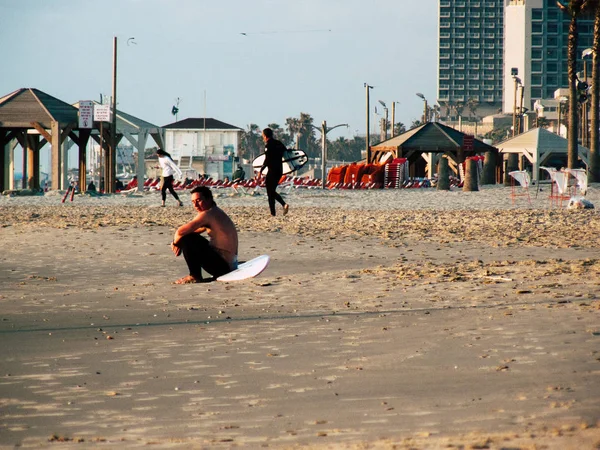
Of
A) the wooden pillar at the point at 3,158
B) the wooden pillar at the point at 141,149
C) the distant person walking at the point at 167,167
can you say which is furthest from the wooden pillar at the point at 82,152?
the distant person walking at the point at 167,167

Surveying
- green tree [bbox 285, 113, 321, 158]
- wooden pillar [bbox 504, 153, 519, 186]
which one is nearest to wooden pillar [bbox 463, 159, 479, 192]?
wooden pillar [bbox 504, 153, 519, 186]

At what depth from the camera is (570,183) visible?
41.8 m

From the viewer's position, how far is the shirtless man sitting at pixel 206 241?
10.1 m

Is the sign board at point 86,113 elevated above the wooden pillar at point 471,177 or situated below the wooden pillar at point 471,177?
above

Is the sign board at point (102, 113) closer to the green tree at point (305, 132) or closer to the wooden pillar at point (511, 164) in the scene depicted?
the wooden pillar at point (511, 164)

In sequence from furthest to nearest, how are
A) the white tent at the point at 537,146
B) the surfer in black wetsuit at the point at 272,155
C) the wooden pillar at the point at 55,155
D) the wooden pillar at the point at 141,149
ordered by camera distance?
1. the white tent at the point at 537,146
2. the wooden pillar at the point at 141,149
3. the wooden pillar at the point at 55,155
4. the surfer in black wetsuit at the point at 272,155

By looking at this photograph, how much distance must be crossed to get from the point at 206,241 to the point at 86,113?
30.5 meters

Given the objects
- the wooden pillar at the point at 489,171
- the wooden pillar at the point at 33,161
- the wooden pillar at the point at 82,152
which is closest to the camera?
the wooden pillar at the point at 82,152

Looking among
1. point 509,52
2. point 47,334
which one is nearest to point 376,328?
point 47,334

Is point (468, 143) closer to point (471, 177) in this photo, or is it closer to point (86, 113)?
point (471, 177)

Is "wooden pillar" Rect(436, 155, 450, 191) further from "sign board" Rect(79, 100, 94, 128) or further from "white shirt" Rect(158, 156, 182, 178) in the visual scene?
"white shirt" Rect(158, 156, 182, 178)

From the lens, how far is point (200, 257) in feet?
34.0

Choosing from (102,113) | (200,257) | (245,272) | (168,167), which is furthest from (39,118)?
(245,272)

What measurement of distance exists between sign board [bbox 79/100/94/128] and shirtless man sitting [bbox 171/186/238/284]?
3011cm
